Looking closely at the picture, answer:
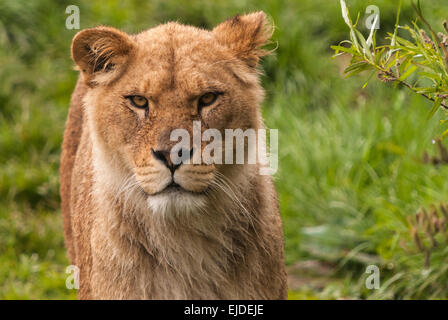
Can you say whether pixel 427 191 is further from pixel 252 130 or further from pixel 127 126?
pixel 127 126

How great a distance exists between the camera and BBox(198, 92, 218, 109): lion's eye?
11.5 ft

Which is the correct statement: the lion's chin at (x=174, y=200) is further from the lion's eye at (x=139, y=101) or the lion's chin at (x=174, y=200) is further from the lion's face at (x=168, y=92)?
the lion's eye at (x=139, y=101)

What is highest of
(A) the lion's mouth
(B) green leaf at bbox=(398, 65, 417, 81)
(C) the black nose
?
(B) green leaf at bbox=(398, 65, 417, 81)

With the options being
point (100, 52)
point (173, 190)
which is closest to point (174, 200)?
point (173, 190)

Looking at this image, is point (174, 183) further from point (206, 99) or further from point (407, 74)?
point (407, 74)

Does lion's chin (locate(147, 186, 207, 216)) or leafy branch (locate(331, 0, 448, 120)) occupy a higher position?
leafy branch (locate(331, 0, 448, 120))

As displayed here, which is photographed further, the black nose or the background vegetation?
the background vegetation

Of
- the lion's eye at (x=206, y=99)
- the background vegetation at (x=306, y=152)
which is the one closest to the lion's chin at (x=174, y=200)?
the lion's eye at (x=206, y=99)

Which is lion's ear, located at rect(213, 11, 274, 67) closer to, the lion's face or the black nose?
the lion's face

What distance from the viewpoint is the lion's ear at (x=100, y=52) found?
3674 mm

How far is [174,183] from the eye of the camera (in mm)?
3320

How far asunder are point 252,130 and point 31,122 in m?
4.69

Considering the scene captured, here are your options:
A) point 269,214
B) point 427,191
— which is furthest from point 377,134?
point 269,214

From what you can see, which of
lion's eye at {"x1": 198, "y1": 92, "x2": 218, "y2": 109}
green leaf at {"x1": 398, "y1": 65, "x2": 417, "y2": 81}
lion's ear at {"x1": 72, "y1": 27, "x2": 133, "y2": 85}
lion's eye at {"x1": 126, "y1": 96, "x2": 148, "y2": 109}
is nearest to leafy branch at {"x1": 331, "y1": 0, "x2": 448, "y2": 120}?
green leaf at {"x1": 398, "y1": 65, "x2": 417, "y2": 81}
